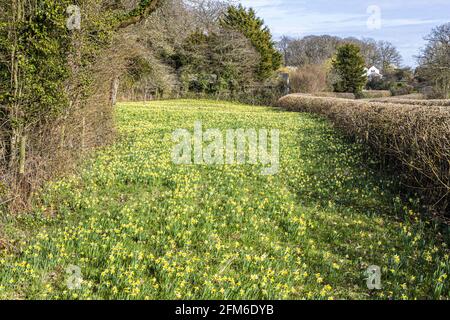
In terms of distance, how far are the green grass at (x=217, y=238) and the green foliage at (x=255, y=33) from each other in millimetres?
46562

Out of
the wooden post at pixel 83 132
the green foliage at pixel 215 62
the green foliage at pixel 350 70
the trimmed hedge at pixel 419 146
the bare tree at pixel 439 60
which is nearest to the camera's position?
the trimmed hedge at pixel 419 146

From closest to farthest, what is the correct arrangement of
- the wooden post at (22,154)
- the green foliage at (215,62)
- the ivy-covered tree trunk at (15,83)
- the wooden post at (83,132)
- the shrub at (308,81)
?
the ivy-covered tree trunk at (15,83)
the wooden post at (22,154)
the wooden post at (83,132)
the green foliage at (215,62)
the shrub at (308,81)

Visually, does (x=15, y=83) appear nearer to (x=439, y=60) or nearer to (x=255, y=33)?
(x=439, y=60)

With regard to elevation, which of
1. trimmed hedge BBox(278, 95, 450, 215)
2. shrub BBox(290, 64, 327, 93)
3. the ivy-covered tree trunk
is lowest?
trimmed hedge BBox(278, 95, 450, 215)

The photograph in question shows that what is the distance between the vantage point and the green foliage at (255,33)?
54.6 metres

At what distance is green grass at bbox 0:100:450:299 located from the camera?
476 centimetres

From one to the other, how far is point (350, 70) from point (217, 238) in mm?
54962

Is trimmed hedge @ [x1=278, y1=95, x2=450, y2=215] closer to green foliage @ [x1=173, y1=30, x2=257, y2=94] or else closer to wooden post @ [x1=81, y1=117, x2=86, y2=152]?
wooden post @ [x1=81, y1=117, x2=86, y2=152]

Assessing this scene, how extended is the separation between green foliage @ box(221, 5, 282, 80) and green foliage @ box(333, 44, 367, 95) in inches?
361

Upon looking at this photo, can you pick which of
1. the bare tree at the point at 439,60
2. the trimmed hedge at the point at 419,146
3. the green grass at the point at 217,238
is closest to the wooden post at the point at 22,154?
the green grass at the point at 217,238

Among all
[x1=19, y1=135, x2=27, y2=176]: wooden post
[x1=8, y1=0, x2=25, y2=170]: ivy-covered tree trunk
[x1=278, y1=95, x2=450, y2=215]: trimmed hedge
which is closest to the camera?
[x1=8, y1=0, x2=25, y2=170]: ivy-covered tree trunk

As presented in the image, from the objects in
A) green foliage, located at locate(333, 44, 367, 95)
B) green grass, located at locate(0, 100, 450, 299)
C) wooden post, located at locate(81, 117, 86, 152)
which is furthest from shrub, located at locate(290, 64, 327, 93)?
wooden post, located at locate(81, 117, 86, 152)

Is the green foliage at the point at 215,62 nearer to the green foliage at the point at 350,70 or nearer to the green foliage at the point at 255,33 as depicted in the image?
the green foliage at the point at 255,33

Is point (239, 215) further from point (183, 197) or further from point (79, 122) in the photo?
point (79, 122)
